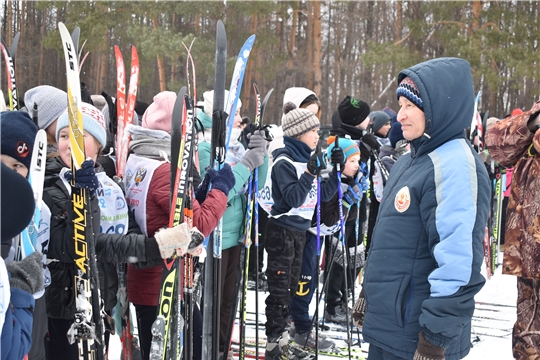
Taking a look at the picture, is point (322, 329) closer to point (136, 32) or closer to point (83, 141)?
point (83, 141)

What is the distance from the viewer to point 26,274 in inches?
75.9

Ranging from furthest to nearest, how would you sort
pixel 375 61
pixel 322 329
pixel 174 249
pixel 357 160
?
1. pixel 375 61
2. pixel 322 329
3. pixel 357 160
4. pixel 174 249

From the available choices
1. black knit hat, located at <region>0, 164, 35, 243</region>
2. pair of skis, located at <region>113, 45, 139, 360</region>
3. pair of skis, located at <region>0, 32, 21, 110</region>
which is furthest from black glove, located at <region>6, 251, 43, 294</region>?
pair of skis, located at <region>0, 32, 21, 110</region>

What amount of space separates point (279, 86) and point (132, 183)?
97.0 ft

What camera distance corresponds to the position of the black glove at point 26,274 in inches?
75.1

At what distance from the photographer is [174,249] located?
272cm

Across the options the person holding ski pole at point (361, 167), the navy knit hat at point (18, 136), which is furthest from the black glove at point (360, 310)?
Result: the person holding ski pole at point (361, 167)

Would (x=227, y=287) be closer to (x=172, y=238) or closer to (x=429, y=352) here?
(x=172, y=238)

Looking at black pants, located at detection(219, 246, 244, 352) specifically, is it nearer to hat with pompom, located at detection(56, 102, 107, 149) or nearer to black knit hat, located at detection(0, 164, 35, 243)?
hat with pompom, located at detection(56, 102, 107, 149)

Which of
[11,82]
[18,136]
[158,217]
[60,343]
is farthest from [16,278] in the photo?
[11,82]

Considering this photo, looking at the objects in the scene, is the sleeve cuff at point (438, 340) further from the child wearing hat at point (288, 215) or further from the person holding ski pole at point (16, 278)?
the child wearing hat at point (288, 215)

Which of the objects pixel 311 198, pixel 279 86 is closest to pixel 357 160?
pixel 311 198

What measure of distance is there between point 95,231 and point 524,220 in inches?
91.6

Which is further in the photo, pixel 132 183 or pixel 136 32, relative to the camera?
pixel 136 32
